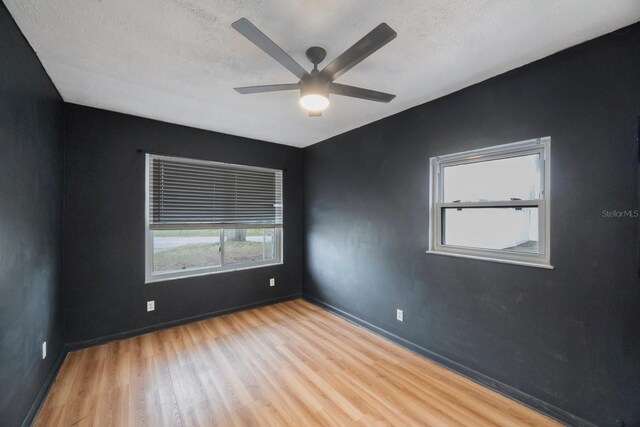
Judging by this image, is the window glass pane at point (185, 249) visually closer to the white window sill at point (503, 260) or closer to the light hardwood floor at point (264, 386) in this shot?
the light hardwood floor at point (264, 386)

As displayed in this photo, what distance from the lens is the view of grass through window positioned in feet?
10.8

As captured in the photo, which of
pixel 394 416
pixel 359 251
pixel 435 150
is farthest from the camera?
pixel 359 251

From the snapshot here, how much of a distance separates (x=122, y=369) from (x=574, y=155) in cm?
393

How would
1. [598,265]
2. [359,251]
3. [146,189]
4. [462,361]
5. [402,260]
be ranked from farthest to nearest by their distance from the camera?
1. [359,251]
2. [146,189]
3. [402,260]
4. [462,361]
5. [598,265]

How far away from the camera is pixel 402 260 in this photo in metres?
2.86

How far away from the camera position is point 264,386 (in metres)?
2.17

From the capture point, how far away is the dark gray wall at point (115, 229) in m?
2.72

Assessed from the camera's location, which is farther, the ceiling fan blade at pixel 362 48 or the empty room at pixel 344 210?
the empty room at pixel 344 210

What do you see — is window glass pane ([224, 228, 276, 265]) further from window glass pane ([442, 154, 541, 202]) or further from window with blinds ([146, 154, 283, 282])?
window glass pane ([442, 154, 541, 202])

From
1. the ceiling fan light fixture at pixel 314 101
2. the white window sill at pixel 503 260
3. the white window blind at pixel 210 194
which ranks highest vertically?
the ceiling fan light fixture at pixel 314 101

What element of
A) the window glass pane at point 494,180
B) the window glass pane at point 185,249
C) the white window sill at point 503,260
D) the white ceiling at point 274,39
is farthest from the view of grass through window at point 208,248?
the window glass pane at point 494,180

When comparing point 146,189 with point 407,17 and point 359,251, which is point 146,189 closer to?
point 359,251

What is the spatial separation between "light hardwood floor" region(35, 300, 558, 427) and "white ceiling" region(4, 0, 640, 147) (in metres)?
2.50

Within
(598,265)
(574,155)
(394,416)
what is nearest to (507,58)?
(574,155)
